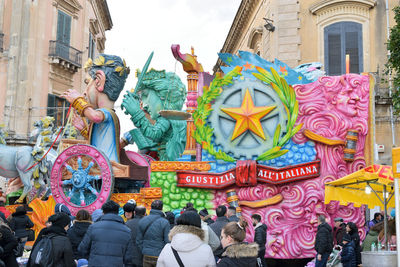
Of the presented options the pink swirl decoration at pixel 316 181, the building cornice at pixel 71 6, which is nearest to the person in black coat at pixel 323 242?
the pink swirl decoration at pixel 316 181

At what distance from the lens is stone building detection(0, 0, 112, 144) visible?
26500 millimetres

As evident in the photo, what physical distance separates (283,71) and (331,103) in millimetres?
1460

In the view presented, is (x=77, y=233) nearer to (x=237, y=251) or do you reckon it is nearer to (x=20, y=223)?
(x=20, y=223)

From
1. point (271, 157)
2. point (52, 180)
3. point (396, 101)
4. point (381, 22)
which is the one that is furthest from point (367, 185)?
point (381, 22)

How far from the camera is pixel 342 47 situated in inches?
885

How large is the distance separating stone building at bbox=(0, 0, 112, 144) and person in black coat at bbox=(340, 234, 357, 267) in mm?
18489

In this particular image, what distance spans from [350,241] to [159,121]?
7728mm

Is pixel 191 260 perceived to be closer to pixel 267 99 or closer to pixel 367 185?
pixel 367 185

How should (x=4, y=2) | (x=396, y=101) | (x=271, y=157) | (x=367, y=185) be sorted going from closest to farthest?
(x=367, y=185) → (x=271, y=157) → (x=396, y=101) → (x=4, y=2)

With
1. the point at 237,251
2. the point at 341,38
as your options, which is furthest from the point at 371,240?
the point at 341,38

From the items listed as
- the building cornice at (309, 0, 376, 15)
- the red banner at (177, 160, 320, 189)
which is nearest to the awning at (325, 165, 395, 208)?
the red banner at (177, 160, 320, 189)

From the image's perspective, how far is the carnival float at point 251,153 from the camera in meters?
12.4

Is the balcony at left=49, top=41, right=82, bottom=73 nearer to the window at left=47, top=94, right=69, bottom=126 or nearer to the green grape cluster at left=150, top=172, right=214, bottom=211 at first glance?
the window at left=47, top=94, right=69, bottom=126

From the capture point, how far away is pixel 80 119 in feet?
47.5
